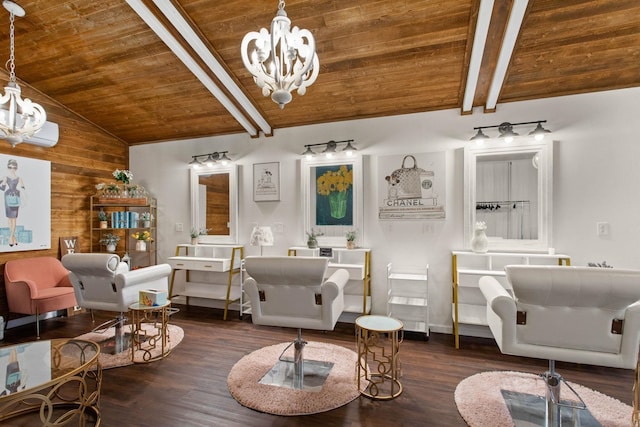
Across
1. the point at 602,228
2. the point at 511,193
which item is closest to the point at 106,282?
the point at 511,193

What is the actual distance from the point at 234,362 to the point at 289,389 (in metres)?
0.76

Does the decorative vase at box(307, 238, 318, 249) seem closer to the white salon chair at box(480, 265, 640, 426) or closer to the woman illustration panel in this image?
the white salon chair at box(480, 265, 640, 426)

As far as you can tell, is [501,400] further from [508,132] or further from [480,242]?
[508,132]

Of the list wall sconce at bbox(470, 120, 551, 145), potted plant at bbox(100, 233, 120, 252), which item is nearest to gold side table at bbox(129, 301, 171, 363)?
potted plant at bbox(100, 233, 120, 252)

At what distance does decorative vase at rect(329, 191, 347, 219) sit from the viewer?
164 inches

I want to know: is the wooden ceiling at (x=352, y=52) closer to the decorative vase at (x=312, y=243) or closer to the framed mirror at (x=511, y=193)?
the framed mirror at (x=511, y=193)

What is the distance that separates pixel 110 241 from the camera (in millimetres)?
4773

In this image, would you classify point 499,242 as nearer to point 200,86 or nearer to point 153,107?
point 200,86

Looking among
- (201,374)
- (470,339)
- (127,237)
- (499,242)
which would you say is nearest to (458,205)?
(499,242)

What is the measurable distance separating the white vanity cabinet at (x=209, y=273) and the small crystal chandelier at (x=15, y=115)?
2.19m

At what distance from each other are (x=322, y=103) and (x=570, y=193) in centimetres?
296

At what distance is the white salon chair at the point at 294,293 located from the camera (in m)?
2.38

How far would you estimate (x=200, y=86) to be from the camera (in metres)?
3.84

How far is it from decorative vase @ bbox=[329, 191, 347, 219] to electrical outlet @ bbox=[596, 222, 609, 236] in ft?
8.96
